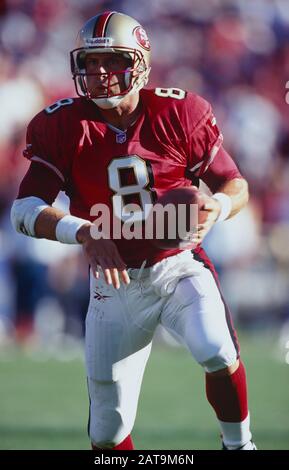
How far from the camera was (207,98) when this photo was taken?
9406 mm

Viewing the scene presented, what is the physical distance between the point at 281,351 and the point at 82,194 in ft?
14.6

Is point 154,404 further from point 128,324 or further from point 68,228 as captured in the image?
point 68,228

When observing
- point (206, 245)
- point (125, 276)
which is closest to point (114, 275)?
point (125, 276)

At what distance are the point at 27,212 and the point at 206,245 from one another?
16.1 ft

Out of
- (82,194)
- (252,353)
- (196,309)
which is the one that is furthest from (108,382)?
(252,353)

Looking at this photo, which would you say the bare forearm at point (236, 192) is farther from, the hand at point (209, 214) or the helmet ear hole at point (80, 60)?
the helmet ear hole at point (80, 60)

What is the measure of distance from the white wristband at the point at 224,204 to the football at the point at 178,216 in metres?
0.10

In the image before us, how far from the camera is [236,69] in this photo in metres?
9.88

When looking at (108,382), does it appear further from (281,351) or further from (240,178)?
(281,351)

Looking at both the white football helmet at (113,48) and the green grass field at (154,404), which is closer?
the white football helmet at (113,48)

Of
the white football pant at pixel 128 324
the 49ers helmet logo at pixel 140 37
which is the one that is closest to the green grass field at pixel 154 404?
the white football pant at pixel 128 324

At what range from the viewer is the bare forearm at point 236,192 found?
11.1 ft

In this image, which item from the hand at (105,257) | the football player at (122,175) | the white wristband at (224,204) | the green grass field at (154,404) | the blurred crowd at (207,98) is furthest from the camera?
the blurred crowd at (207,98)

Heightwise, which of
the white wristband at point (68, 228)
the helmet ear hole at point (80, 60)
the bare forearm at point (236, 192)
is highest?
the helmet ear hole at point (80, 60)
